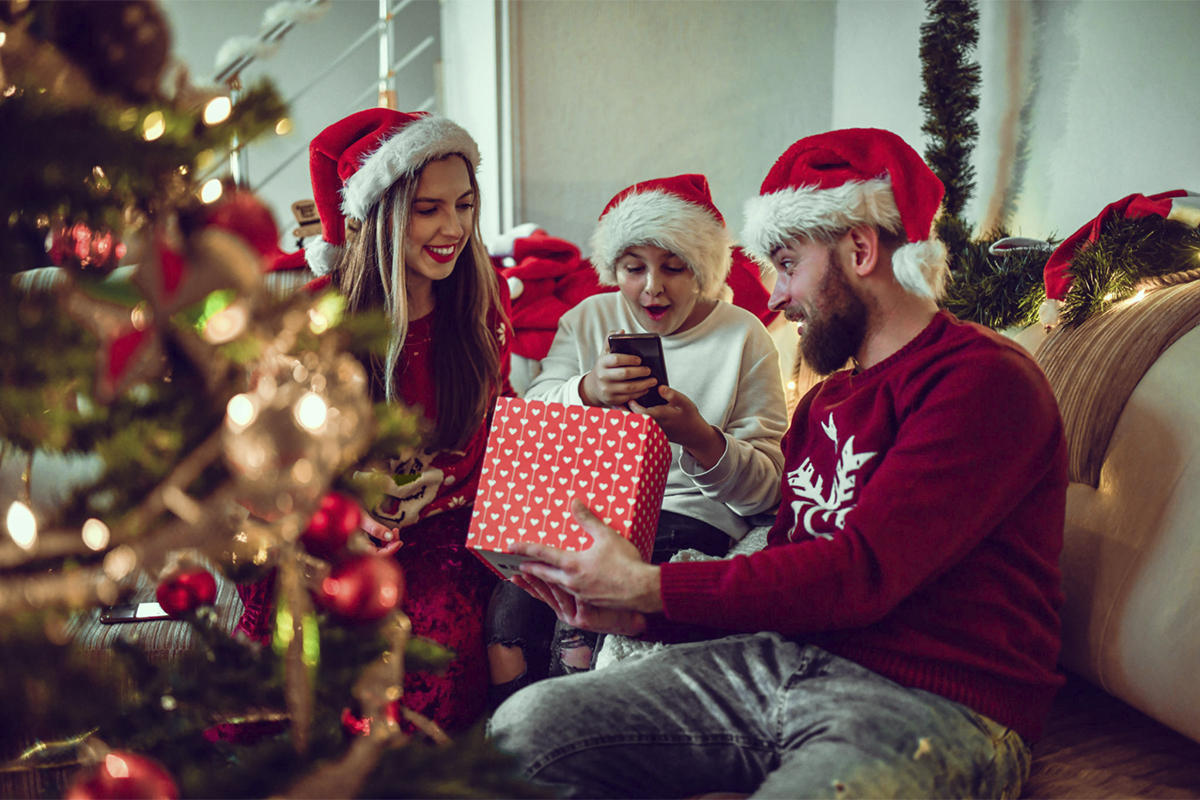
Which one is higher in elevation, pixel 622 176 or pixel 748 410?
pixel 622 176

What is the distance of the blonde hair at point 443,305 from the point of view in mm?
1524

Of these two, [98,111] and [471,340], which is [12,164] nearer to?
[98,111]

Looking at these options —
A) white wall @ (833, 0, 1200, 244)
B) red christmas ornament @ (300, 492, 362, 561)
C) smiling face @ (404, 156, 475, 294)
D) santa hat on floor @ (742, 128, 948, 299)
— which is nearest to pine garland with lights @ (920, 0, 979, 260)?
white wall @ (833, 0, 1200, 244)

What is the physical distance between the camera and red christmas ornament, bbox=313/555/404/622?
0.63 meters

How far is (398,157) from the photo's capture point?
150cm

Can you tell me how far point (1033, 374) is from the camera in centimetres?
100

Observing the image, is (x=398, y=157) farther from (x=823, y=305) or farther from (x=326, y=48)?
(x=326, y=48)

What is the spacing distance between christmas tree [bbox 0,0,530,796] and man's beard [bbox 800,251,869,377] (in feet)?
2.46

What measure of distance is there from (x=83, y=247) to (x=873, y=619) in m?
0.86

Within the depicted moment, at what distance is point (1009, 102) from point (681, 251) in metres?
1.33

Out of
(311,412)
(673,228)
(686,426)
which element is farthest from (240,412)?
(673,228)

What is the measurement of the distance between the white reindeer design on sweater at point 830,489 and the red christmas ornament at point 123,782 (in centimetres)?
74

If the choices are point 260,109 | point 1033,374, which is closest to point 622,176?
point 1033,374

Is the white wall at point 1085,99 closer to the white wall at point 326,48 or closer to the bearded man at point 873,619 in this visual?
the bearded man at point 873,619
